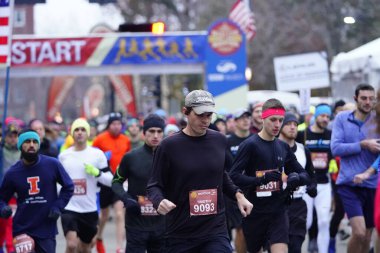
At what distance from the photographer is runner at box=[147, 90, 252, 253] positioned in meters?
8.52

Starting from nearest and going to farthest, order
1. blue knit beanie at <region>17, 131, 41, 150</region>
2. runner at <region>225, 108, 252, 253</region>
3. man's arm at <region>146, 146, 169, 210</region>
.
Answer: man's arm at <region>146, 146, 169, 210</region>, blue knit beanie at <region>17, 131, 41, 150</region>, runner at <region>225, 108, 252, 253</region>

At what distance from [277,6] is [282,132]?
132ft

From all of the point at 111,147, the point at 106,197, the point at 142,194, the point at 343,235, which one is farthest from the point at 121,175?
the point at 343,235

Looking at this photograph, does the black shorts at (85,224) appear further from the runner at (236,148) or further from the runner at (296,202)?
the runner at (296,202)

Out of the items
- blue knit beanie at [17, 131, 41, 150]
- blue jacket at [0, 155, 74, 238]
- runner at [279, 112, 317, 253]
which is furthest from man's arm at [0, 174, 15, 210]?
runner at [279, 112, 317, 253]

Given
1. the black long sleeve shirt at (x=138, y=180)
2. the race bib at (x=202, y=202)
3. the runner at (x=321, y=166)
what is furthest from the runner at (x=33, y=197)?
the runner at (x=321, y=166)

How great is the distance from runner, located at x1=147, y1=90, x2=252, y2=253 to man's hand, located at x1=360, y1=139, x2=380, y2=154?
2.94m

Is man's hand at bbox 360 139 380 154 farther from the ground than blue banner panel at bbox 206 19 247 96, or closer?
closer

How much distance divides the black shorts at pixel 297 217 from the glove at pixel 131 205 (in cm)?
190

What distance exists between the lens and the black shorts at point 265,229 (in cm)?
1038

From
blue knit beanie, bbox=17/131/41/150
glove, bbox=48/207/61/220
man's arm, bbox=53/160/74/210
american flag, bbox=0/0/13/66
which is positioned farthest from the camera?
american flag, bbox=0/0/13/66

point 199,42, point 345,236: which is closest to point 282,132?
point 345,236

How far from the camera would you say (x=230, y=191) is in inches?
349

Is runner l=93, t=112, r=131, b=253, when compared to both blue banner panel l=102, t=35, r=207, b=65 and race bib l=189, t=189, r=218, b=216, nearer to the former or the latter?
race bib l=189, t=189, r=218, b=216
